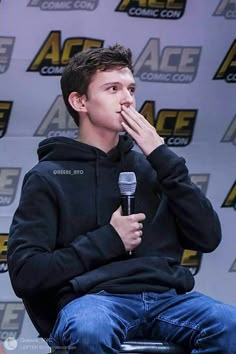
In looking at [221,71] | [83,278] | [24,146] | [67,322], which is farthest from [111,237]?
[221,71]

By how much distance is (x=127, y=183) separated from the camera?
1.82m

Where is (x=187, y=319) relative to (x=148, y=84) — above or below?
below

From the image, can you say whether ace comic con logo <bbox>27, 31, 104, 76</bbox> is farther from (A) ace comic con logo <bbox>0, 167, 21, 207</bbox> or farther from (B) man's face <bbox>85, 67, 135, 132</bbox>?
(B) man's face <bbox>85, 67, 135, 132</bbox>

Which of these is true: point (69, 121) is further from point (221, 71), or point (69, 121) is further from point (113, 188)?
point (113, 188)

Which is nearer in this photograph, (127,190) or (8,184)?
(127,190)

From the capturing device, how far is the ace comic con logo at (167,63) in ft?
9.25

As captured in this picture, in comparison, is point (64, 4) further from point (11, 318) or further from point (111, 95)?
point (11, 318)

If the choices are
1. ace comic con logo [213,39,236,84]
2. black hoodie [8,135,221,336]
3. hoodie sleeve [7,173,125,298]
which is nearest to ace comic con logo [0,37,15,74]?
ace comic con logo [213,39,236,84]

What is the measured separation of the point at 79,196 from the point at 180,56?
1040 mm

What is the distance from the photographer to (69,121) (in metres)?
2.78

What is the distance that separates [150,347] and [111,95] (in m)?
0.59

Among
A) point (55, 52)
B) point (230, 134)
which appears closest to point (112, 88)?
point (55, 52)

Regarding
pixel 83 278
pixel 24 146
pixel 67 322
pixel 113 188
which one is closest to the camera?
pixel 67 322

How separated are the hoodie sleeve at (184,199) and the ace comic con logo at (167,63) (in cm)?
92
